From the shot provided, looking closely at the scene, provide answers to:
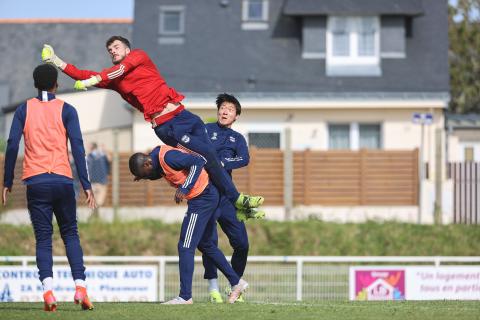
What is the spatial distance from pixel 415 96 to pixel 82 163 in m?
22.7

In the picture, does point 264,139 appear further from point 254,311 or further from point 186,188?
point 254,311

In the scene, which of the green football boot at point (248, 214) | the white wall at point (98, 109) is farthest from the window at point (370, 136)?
the green football boot at point (248, 214)

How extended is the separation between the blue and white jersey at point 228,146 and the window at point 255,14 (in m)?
21.9

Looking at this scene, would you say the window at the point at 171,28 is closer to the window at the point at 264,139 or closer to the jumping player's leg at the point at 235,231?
the window at the point at 264,139

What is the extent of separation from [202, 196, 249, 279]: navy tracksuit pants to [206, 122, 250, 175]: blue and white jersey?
1.86 feet

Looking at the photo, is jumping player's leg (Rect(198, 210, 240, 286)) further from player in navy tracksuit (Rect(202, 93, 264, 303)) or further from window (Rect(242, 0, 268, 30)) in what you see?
window (Rect(242, 0, 268, 30))

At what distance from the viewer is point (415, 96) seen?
3331 cm

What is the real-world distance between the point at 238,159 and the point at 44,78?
2827 mm

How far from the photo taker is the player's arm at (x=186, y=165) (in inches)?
475

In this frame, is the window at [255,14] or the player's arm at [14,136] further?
the window at [255,14]

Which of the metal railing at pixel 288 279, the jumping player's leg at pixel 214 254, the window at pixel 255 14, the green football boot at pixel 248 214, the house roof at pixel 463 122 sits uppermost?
the window at pixel 255 14

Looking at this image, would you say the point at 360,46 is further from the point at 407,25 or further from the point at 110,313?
the point at 110,313

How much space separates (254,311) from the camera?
36.6 feet

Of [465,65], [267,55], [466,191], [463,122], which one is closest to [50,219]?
[466,191]
